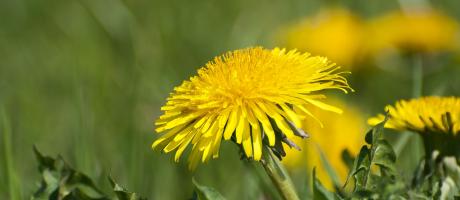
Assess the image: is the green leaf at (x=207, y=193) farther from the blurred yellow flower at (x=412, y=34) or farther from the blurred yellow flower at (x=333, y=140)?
the blurred yellow flower at (x=412, y=34)

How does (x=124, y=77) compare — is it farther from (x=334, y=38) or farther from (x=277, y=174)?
(x=277, y=174)

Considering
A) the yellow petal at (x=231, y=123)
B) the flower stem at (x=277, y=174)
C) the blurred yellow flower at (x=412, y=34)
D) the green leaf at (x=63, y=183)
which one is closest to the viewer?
the yellow petal at (x=231, y=123)

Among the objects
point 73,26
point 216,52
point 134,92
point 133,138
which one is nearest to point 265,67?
point 133,138

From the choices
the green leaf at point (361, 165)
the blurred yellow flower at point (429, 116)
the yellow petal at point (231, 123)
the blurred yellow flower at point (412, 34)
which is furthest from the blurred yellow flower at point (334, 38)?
the yellow petal at point (231, 123)

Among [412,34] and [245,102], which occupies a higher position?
[412,34]

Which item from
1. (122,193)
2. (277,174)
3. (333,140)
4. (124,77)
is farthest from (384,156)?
(124,77)

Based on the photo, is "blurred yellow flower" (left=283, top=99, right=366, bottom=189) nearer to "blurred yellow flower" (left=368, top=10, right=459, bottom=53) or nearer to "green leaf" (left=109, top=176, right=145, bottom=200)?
"blurred yellow flower" (left=368, top=10, right=459, bottom=53)
